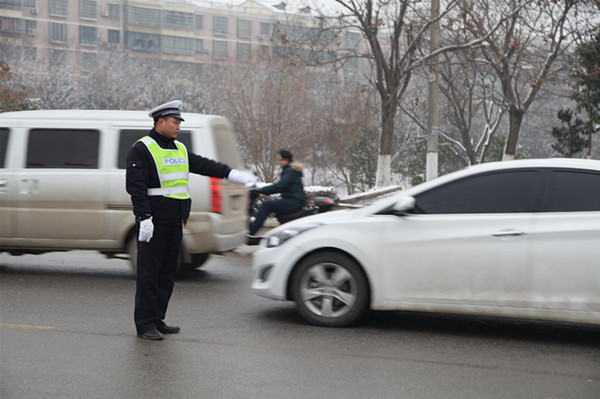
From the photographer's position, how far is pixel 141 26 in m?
91.1

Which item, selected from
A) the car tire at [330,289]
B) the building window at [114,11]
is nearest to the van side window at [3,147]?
the car tire at [330,289]

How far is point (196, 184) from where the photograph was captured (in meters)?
8.78

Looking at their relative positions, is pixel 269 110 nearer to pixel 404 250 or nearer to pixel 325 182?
pixel 325 182

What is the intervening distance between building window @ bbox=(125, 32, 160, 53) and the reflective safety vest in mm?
87093

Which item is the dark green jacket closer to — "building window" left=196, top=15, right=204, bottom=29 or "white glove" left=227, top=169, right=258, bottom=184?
"white glove" left=227, top=169, right=258, bottom=184

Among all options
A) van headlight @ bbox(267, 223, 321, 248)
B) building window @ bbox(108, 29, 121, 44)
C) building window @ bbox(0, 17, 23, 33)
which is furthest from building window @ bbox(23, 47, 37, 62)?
van headlight @ bbox(267, 223, 321, 248)

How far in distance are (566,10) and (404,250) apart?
904 inches

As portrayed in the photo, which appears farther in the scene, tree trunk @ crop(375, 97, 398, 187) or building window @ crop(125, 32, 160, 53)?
building window @ crop(125, 32, 160, 53)

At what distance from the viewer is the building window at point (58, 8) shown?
82.4m

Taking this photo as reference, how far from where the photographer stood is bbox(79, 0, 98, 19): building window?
8494 centimetres

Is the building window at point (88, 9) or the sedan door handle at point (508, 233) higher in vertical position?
the building window at point (88, 9)

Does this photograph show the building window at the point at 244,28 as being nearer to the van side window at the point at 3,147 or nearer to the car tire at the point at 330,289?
the van side window at the point at 3,147

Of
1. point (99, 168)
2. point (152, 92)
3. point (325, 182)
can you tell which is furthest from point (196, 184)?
point (152, 92)

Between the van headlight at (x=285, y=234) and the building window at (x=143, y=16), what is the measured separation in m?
87.4
